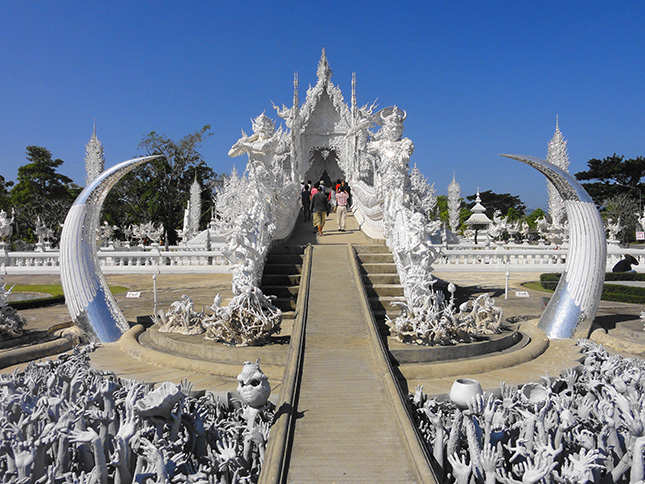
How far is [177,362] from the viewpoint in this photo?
601 centimetres

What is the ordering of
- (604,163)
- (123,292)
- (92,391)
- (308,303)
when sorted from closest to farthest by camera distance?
(92,391)
(308,303)
(123,292)
(604,163)

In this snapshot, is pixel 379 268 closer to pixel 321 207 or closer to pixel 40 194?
pixel 321 207

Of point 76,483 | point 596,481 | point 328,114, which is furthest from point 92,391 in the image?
point 328,114

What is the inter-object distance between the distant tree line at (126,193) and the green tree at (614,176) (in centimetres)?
3189

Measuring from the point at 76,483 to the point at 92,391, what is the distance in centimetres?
127

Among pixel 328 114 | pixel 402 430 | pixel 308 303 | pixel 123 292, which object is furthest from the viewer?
pixel 328 114

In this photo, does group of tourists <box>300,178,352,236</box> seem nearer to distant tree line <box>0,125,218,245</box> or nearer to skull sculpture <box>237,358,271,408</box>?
skull sculpture <box>237,358,271,408</box>

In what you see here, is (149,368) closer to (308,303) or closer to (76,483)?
(308,303)

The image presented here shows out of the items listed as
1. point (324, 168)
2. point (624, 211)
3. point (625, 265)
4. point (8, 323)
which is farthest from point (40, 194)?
point (624, 211)

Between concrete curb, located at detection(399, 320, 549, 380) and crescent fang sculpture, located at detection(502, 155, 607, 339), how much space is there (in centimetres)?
79

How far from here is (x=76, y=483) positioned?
3.23m

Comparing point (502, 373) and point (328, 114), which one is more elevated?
point (328, 114)

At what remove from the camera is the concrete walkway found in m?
3.52

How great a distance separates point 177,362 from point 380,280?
12.5ft
